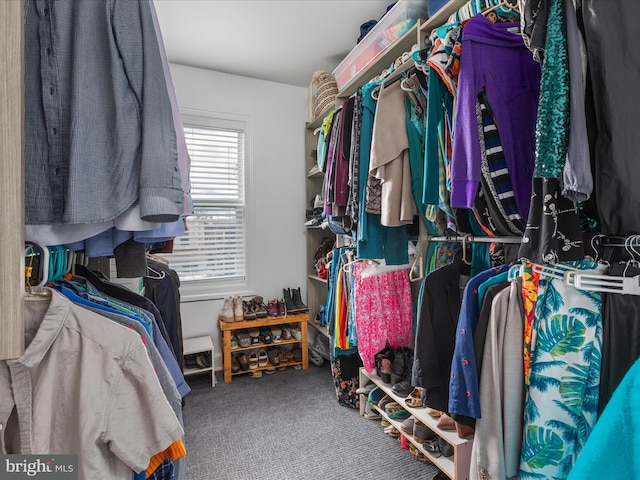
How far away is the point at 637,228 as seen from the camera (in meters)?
0.85

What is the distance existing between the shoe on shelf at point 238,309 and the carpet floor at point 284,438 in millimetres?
534

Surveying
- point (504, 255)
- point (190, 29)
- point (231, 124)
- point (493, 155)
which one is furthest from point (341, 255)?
point (190, 29)

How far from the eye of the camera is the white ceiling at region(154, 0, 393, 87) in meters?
2.14

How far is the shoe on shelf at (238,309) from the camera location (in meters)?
2.89

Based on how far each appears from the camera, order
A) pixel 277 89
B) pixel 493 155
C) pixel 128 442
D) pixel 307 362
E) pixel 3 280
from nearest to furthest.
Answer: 1. pixel 3 280
2. pixel 128 442
3. pixel 493 155
4. pixel 307 362
5. pixel 277 89

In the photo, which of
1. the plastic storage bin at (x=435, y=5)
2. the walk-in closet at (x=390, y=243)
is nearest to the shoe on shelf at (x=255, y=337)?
the walk-in closet at (x=390, y=243)

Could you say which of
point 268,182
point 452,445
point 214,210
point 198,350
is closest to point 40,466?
point 452,445

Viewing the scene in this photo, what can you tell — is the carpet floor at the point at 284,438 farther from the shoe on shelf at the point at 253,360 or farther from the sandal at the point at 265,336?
the sandal at the point at 265,336

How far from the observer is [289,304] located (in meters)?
3.10

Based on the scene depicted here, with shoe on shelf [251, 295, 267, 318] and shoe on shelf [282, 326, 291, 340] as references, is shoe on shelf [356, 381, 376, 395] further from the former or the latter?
shoe on shelf [251, 295, 267, 318]

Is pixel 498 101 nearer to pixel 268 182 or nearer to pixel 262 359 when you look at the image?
pixel 268 182

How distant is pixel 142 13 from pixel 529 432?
156cm

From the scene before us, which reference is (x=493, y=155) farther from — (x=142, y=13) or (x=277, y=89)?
(x=277, y=89)

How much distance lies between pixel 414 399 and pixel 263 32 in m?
2.58
